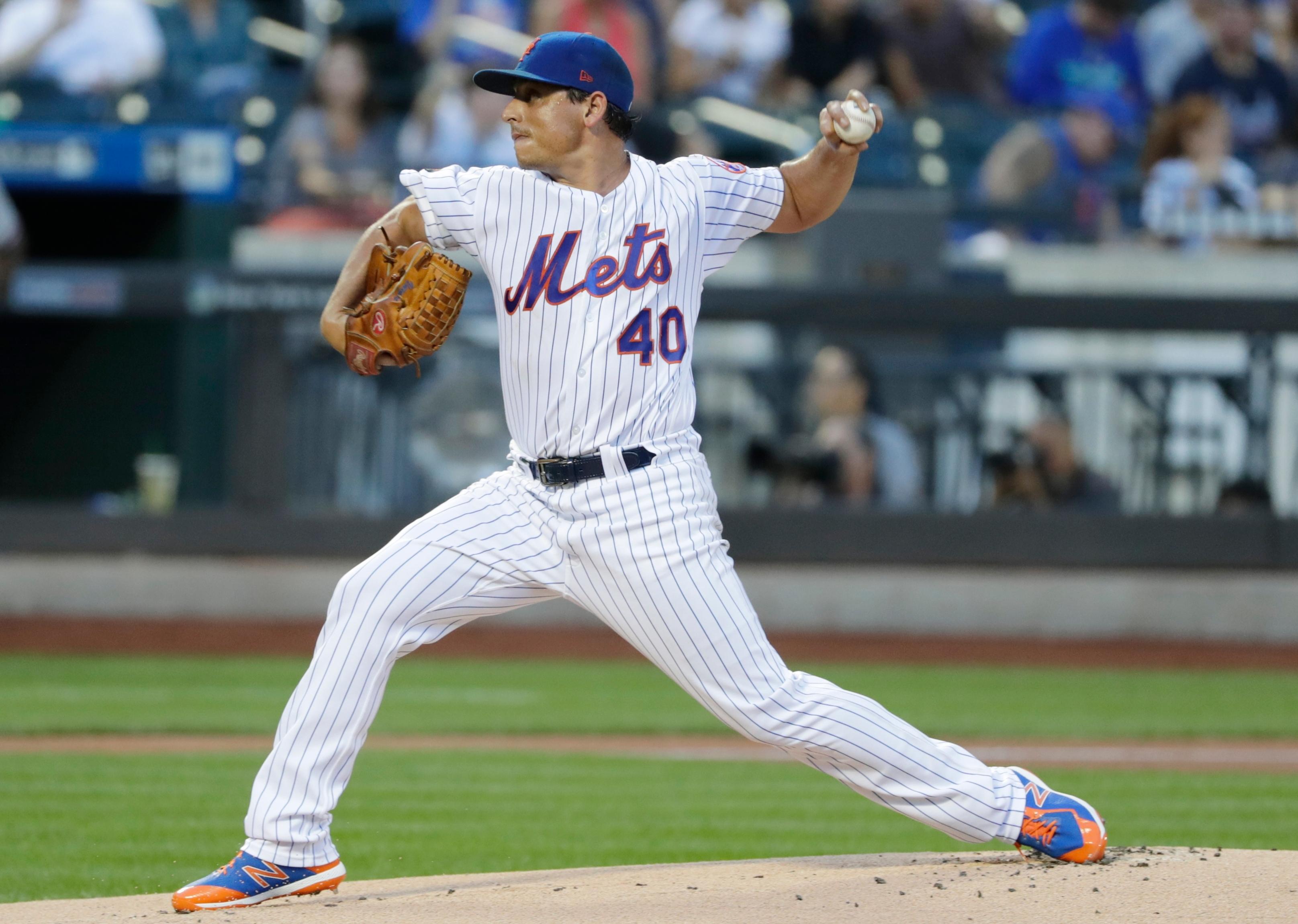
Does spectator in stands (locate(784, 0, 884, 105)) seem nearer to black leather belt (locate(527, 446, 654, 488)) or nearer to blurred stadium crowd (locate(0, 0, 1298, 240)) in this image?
blurred stadium crowd (locate(0, 0, 1298, 240))

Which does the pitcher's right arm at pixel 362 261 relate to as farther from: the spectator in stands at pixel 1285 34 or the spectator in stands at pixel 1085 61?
the spectator in stands at pixel 1285 34

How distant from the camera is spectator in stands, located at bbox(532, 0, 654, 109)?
1107cm

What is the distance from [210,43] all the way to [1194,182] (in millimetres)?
6198

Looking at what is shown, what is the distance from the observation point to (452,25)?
1173 cm

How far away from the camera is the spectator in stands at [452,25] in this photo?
11594 millimetres

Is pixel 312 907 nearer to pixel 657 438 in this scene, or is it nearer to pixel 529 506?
pixel 529 506

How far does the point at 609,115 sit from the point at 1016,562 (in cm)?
717

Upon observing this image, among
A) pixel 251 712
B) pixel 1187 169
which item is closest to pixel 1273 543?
pixel 1187 169

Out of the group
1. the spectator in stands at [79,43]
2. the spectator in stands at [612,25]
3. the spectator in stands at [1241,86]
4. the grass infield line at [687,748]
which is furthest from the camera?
the spectator in stands at [1241,86]

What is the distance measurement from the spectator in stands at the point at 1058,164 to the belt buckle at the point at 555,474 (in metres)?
7.66

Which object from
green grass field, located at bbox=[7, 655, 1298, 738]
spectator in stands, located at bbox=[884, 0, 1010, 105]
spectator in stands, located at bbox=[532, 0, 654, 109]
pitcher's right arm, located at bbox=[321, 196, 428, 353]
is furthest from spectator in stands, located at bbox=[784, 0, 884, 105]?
Answer: pitcher's right arm, located at bbox=[321, 196, 428, 353]

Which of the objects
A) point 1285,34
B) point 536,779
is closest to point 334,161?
point 536,779

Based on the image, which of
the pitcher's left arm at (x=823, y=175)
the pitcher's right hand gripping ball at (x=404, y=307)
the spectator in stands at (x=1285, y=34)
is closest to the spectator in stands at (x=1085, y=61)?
the spectator in stands at (x=1285, y=34)

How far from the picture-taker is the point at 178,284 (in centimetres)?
996
